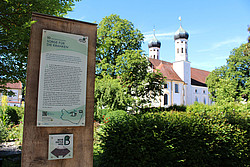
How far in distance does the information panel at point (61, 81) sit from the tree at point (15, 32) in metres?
1.48

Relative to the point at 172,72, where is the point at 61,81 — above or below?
below

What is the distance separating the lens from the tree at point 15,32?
3820 mm

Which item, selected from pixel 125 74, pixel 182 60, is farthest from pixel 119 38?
pixel 182 60

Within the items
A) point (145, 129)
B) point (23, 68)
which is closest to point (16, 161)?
point (23, 68)

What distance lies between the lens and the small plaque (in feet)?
7.71

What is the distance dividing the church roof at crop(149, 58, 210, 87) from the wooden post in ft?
141

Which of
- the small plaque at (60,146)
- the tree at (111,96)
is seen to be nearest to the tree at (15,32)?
the small plaque at (60,146)

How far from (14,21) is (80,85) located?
2729 millimetres

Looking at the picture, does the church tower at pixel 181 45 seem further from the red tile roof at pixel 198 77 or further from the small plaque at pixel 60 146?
the small plaque at pixel 60 146

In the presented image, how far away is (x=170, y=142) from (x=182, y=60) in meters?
49.2

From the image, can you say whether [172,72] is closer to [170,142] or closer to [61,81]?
[170,142]

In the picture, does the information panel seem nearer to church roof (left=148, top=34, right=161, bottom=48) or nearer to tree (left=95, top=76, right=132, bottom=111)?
tree (left=95, top=76, right=132, bottom=111)

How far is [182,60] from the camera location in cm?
5125

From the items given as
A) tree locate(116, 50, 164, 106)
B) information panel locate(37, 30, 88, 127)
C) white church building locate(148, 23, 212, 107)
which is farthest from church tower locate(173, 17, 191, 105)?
information panel locate(37, 30, 88, 127)
